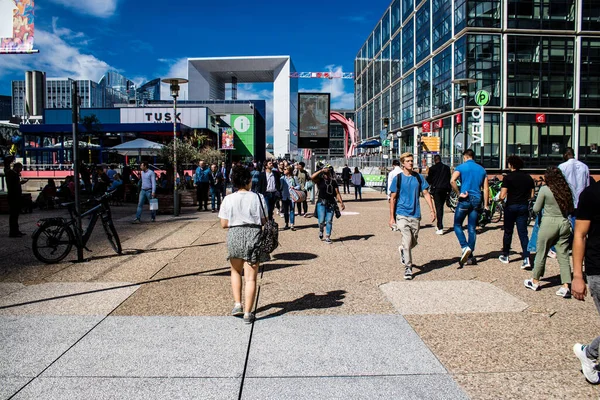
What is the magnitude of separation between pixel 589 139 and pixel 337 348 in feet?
128

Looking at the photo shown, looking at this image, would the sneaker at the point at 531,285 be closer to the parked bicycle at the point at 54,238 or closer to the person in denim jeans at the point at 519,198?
the person in denim jeans at the point at 519,198

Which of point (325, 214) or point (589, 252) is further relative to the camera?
point (325, 214)

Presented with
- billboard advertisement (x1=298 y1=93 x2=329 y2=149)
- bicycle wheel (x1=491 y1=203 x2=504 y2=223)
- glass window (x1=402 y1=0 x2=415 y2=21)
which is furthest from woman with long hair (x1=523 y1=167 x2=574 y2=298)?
glass window (x1=402 y1=0 x2=415 y2=21)

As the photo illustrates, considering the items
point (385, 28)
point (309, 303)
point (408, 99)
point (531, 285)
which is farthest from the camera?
point (385, 28)

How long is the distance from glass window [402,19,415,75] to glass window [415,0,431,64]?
1.44 metres

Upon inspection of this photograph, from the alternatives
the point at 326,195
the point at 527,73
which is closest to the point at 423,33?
the point at 527,73

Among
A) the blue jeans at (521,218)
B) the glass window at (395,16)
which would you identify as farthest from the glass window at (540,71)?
the blue jeans at (521,218)

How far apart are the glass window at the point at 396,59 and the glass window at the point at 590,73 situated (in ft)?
63.8

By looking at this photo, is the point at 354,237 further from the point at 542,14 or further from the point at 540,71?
the point at 542,14

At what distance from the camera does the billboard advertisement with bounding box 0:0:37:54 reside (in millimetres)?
17344

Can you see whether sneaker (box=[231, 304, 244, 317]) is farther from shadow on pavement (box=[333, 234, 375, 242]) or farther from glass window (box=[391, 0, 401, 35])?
glass window (box=[391, 0, 401, 35])

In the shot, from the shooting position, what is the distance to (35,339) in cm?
464

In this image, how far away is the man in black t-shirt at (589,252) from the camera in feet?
A: 11.3

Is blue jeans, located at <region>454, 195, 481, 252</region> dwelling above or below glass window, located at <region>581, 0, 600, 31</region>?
below
